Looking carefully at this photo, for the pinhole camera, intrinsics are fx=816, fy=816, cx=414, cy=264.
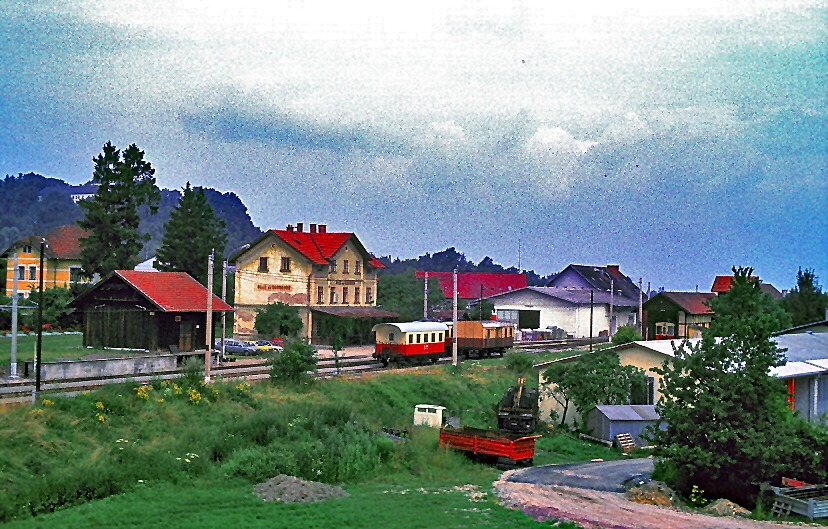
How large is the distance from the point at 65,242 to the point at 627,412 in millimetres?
56367

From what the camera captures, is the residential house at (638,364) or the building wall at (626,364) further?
the building wall at (626,364)

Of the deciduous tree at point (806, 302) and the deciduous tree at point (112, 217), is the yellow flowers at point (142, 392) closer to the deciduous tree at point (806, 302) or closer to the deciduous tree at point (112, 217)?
the deciduous tree at point (112, 217)

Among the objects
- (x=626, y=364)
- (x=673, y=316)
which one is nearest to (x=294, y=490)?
(x=626, y=364)

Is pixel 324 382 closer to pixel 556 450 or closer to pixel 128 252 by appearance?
pixel 556 450

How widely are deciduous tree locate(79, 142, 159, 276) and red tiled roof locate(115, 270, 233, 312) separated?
17766 mm

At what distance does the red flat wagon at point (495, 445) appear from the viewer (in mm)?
26755

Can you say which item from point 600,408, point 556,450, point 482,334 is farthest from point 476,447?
point 482,334

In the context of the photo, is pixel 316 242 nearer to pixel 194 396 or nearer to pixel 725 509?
pixel 194 396

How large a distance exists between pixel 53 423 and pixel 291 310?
112ft

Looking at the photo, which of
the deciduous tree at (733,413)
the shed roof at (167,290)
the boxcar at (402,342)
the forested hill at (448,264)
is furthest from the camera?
the forested hill at (448,264)

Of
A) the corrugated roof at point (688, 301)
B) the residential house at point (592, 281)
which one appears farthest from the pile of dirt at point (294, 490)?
the residential house at point (592, 281)

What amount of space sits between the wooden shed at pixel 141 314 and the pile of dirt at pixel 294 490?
791 inches

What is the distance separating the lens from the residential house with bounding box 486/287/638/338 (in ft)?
246

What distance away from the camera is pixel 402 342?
45250 millimetres
